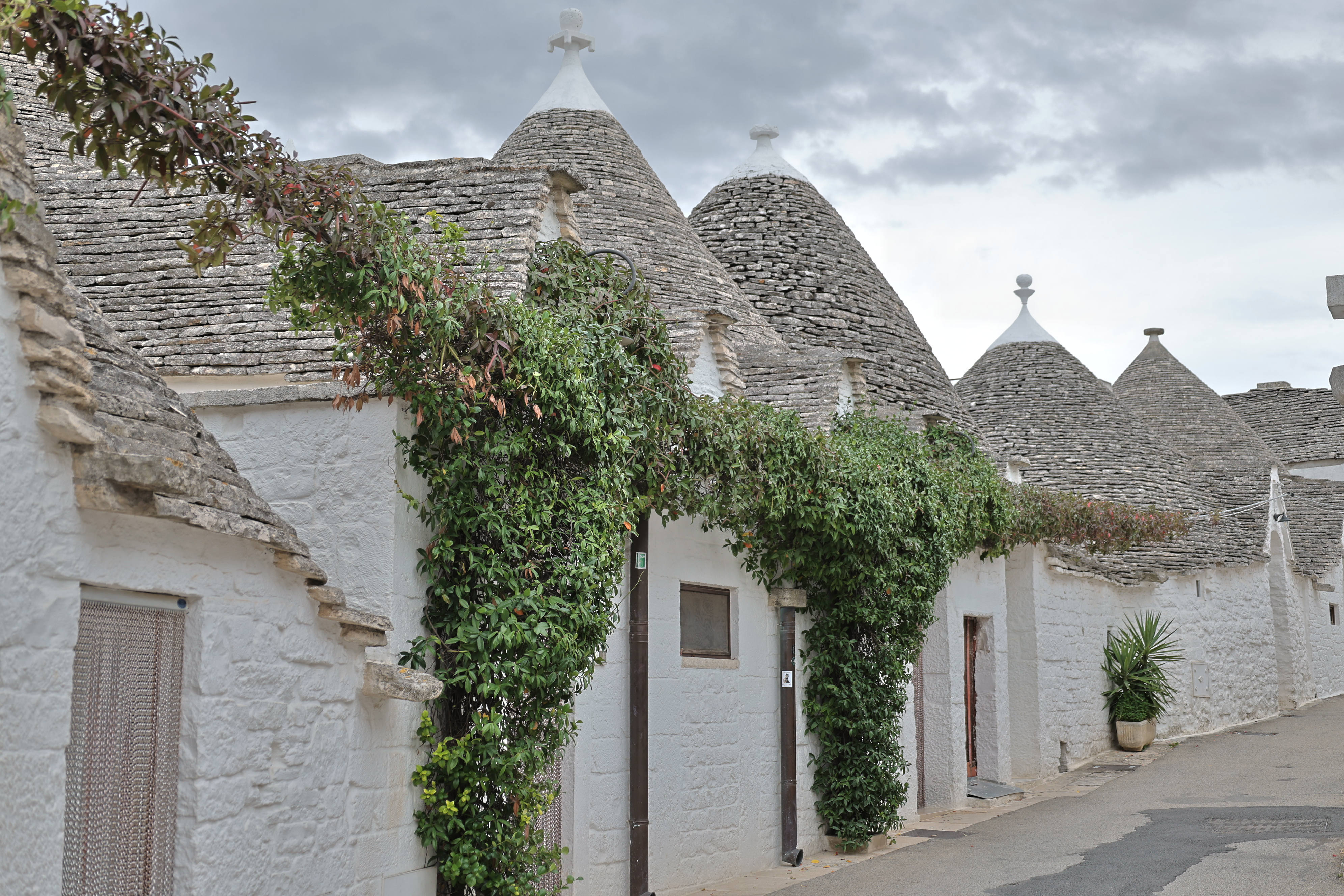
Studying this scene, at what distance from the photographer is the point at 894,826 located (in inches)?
465

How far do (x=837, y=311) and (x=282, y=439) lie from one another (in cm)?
1118

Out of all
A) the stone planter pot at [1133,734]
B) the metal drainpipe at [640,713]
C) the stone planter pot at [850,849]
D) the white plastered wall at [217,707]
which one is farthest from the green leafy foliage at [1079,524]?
the white plastered wall at [217,707]

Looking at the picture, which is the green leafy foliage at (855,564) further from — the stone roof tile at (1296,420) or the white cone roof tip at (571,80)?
the stone roof tile at (1296,420)

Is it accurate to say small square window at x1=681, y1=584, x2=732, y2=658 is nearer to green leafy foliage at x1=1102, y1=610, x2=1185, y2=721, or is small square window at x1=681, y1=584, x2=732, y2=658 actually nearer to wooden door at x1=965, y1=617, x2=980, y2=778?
wooden door at x1=965, y1=617, x2=980, y2=778

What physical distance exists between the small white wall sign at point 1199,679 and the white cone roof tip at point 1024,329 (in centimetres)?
743

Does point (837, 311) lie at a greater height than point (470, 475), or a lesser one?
greater

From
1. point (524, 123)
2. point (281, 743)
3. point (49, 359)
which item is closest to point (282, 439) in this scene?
point (281, 743)

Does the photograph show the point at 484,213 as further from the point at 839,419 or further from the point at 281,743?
the point at 839,419

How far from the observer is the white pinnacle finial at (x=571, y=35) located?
56.8 ft

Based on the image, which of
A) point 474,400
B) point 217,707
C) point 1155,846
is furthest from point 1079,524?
point 217,707

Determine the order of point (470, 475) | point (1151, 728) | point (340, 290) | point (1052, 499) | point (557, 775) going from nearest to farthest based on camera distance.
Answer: point (340, 290)
point (470, 475)
point (557, 775)
point (1052, 499)
point (1151, 728)

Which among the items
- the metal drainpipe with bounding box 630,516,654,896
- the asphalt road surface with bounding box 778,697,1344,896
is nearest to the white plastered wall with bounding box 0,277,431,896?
the metal drainpipe with bounding box 630,516,654,896

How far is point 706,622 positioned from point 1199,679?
47.9 ft

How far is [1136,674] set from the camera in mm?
19234
